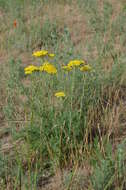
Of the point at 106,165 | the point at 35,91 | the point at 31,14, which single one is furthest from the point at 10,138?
the point at 31,14

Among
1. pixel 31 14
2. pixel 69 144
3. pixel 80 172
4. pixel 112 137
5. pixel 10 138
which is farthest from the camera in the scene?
pixel 31 14

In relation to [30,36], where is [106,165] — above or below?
below

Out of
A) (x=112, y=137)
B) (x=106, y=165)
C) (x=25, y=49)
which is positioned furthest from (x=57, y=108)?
(x=25, y=49)

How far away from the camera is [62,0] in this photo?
6586 millimetres

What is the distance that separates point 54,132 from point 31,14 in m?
3.64

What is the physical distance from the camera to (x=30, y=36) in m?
5.46

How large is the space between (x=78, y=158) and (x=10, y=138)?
82 cm

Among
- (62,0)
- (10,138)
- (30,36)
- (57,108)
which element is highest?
A: (62,0)

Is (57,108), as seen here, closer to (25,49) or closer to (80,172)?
(80,172)

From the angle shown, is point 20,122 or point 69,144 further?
point 20,122

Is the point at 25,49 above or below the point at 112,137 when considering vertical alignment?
above

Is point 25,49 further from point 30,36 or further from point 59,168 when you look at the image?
point 59,168

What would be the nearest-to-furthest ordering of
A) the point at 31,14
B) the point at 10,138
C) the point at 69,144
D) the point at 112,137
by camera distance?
the point at 69,144 → the point at 112,137 → the point at 10,138 → the point at 31,14

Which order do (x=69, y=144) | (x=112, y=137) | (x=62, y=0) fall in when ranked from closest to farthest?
(x=69, y=144)
(x=112, y=137)
(x=62, y=0)
